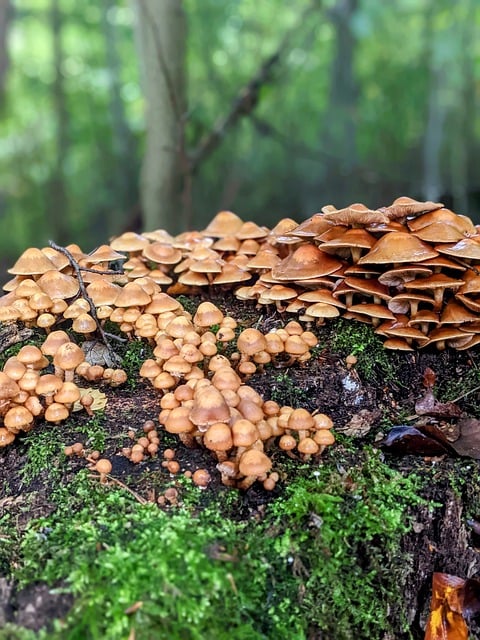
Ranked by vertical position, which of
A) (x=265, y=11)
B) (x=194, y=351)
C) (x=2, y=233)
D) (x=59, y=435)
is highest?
(x=265, y=11)

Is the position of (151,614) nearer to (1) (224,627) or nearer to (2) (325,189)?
(1) (224,627)

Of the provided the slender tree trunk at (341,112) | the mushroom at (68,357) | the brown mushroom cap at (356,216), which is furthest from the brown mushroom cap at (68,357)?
the slender tree trunk at (341,112)

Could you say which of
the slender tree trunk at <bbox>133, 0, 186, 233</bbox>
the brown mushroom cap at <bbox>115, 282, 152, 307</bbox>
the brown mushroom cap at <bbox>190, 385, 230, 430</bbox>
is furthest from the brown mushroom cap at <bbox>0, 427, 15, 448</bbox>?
the slender tree trunk at <bbox>133, 0, 186, 233</bbox>

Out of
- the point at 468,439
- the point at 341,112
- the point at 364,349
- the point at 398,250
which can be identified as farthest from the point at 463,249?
the point at 341,112

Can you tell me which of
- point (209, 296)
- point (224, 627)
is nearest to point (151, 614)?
point (224, 627)

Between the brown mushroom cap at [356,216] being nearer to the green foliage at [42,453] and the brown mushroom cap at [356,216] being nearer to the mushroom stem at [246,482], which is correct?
the mushroom stem at [246,482]

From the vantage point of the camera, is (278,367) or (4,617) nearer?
(4,617)
